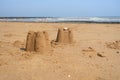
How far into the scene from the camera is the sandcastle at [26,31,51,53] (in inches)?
337

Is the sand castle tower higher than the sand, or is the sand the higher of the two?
the sand castle tower

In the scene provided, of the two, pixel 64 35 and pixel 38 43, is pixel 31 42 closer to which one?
pixel 38 43

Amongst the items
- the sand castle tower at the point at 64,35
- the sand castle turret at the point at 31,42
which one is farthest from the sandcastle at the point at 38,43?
the sand castle tower at the point at 64,35

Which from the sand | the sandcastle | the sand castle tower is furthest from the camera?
the sand castle tower

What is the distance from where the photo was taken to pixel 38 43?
8.56 meters

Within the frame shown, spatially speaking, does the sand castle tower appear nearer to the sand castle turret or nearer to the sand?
the sand

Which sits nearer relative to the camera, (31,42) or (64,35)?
(31,42)

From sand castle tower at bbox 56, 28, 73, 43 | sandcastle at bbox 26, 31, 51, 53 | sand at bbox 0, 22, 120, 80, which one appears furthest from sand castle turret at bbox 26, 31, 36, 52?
sand castle tower at bbox 56, 28, 73, 43

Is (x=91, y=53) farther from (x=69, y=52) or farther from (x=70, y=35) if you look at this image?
(x=70, y=35)

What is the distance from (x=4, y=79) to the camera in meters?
6.05

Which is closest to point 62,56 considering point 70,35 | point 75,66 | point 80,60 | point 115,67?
point 80,60

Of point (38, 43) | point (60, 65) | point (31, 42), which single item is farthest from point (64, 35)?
point (60, 65)

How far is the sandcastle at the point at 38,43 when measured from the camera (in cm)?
856

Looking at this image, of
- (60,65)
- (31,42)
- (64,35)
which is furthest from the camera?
(64,35)
